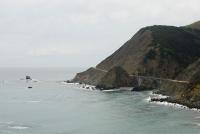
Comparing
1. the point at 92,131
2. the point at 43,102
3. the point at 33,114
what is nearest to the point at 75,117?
the point at 33,114

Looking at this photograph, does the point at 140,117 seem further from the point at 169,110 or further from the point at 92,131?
the point at 92,131

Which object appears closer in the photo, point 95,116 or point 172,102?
point 95,116

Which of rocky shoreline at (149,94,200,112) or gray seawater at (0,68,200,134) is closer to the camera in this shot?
gray seawater at (0,68,200,134)

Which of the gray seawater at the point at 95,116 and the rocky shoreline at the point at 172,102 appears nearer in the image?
the gray seawater at the point at 95,116

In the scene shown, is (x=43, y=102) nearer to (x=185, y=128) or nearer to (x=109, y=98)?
(x=109, y=98)

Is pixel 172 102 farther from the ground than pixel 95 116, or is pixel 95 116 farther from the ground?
pixel 172 102

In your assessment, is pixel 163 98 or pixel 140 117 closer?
pixel 140 117

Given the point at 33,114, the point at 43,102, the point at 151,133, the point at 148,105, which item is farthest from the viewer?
the point at 43,102

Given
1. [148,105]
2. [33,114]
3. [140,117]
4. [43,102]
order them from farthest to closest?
[43,102] → [148,105] → [33,114] → [140,117]

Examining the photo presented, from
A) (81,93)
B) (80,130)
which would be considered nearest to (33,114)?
(80,130)
